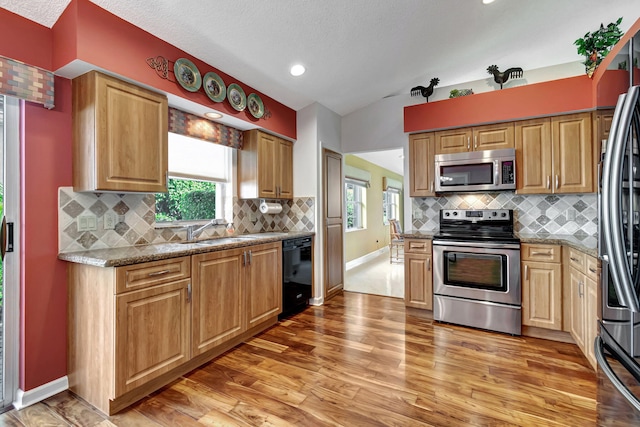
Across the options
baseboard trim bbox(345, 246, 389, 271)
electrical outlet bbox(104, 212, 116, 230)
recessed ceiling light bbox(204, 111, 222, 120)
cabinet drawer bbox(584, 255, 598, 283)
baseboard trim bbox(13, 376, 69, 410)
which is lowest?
baseboard trim bbox(13, 376, 69, 410)

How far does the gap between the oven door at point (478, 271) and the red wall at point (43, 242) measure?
320 centimetres

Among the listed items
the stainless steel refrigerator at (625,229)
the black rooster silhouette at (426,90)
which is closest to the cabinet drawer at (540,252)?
the black rooster silhouette at (426,90)

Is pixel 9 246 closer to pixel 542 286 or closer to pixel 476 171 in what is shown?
pixel 476 171

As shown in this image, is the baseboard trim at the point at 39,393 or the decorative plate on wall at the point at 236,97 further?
the decorative plate on wall at the point at 236,97

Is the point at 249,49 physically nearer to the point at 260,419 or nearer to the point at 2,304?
the point at 2,304

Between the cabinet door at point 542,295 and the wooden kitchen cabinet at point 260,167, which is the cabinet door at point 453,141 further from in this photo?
the wooden kitchen cabinet at point 260,167

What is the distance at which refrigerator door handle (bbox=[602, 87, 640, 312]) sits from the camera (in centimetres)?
83

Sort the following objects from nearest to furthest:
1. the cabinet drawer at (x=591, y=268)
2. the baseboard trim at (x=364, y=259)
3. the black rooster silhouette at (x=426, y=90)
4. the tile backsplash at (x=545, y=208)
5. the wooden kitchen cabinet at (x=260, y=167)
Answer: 1. the cabinet drawer at (x=591, y=268)
2. the tile backsplash at (x=545, y=208)
3. the wooden kitchen cabinet at (x=260, y=167)
4. the black rooster silhouette at (x=426, y=90)
5. the baseboard trim at (x=364, y=259)

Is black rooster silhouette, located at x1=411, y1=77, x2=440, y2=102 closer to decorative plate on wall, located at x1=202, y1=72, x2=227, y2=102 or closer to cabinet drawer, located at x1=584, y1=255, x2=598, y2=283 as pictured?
decorative plate on wall, located at x1=202, y1=72, x2=227, y2=102

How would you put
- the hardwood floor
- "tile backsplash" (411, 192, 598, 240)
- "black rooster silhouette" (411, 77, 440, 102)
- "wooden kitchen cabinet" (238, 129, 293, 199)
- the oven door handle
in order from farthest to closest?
"black rooster silhouette" (411, 77, 440, 102), "wooden kitchen cabinet" (238, 129, 293, 199), "tile backsplash" (411, 192, 598, 240), the oven door handle, the hardwood floor

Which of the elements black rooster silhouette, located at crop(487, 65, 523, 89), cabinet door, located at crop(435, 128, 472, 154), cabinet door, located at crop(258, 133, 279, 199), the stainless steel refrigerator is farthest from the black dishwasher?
black rooster silhouette, located at crop(487, 65, 523, 89)

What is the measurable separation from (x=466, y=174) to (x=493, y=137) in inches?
18.4

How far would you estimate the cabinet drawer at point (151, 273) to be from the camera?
1791 mm

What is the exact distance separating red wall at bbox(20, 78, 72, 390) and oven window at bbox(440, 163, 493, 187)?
3409mm
